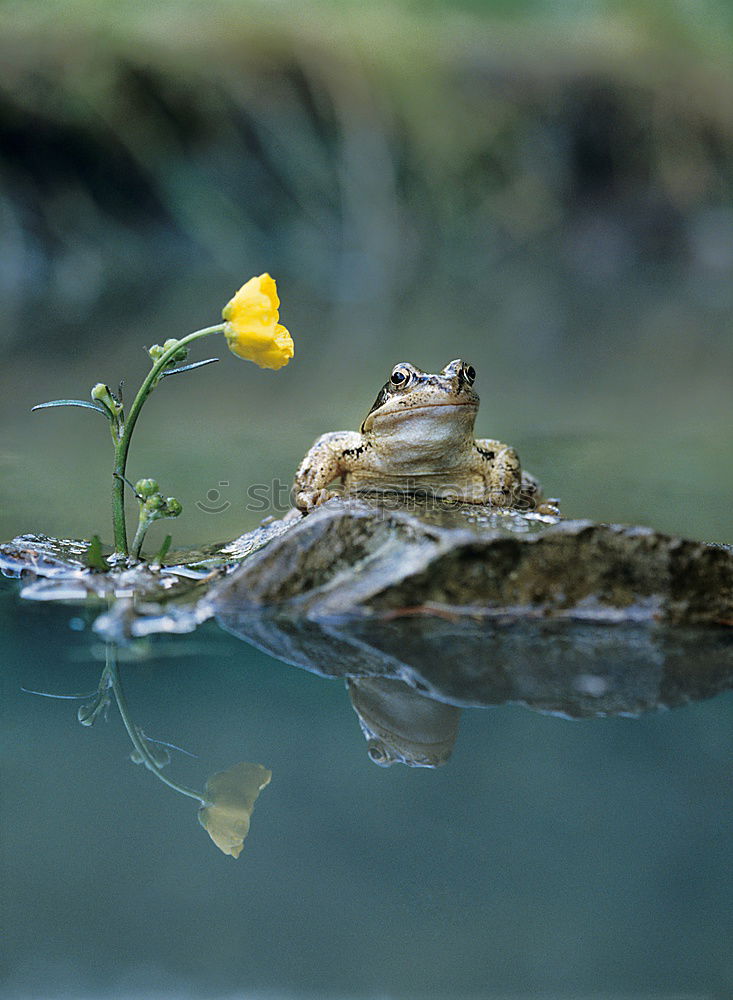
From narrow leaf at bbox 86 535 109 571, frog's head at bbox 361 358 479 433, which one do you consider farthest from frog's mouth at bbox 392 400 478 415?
narrow leaf at bbox 86 535 109 571

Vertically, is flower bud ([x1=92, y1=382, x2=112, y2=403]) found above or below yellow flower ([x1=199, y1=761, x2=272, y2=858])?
above

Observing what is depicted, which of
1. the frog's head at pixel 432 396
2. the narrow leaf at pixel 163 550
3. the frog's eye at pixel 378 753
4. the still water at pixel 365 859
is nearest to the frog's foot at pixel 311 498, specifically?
the frog's head at pixel 432 396

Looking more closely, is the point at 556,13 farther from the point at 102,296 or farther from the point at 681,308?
the point at 102,296

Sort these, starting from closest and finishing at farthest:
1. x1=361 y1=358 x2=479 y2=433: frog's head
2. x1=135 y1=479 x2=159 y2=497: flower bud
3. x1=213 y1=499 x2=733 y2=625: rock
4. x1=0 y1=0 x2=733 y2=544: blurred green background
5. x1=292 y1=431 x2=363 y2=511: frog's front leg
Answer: x1=213 y1=499 x2=733 y2=625: rock → x1=135 y1=479 x2=159 y2=497: flower bud → x1=361 y1=358 x2=479 y2=433: frog's head → x1=292 y1=431 x2=363 y2=511: frog's front leg → x1=0 y1=0 x2=733 y2=544: blurred green background

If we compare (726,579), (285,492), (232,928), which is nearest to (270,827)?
(232,928)

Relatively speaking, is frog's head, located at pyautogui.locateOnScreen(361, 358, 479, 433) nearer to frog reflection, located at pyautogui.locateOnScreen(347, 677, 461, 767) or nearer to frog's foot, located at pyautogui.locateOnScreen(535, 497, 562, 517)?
frog's foot, located at pyautogui.locateOnScreen(535, 497, 562, 517)

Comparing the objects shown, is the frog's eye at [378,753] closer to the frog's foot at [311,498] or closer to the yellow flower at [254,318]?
the yellow flower at [254,318]
